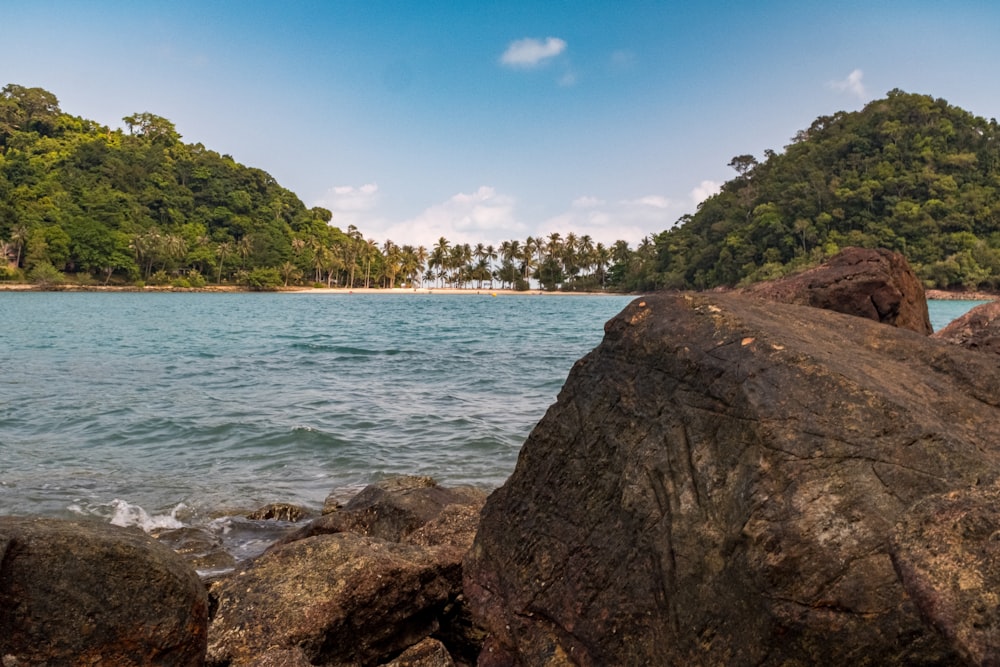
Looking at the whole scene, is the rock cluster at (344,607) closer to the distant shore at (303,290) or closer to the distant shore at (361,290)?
the distant shore at (361,290)

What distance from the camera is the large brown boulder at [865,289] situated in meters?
6.20

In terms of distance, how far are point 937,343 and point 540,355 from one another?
22.7m

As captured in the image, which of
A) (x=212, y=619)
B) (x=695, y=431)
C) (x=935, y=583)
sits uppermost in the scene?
(x=695, y=431)

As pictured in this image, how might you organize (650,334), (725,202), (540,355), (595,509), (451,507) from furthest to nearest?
(725,202)
(540,355)
(451,507)
(650,334)
(595,509)

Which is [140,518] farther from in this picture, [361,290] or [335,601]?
[361,290]

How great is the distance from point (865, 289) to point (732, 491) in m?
4.33

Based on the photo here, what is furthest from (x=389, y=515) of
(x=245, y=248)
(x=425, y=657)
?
(x=245, y=248)

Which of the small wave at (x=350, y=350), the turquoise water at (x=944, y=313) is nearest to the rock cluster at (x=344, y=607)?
the small wave at (x=350, y=350)

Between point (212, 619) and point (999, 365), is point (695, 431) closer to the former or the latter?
point (999, 365)

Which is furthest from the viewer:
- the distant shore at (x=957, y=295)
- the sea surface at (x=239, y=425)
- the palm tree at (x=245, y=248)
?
the palm tree at (x=245, y=248)

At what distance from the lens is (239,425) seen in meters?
13.1

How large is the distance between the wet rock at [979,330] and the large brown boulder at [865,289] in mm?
305

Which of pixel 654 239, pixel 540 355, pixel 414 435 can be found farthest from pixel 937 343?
pixel 654 239

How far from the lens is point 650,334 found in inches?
141
